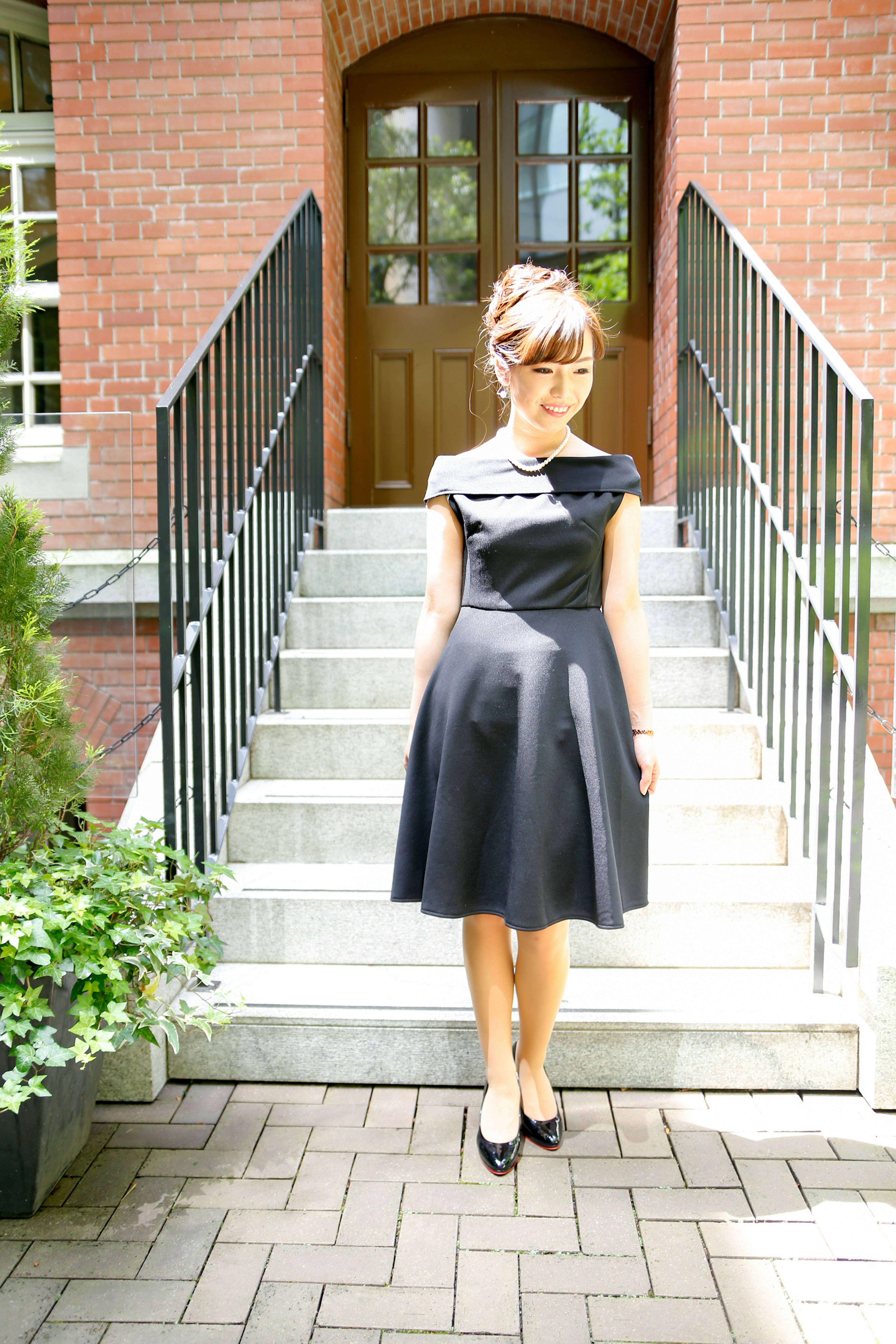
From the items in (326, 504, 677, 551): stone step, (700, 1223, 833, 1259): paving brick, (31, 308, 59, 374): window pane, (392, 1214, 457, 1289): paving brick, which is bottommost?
(700, 1223, 833, 1259): paving brick

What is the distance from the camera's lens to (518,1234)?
176 cm

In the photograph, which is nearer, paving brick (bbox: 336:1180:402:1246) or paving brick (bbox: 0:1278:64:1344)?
paving brick (bbox: 0:1278:64:1344)

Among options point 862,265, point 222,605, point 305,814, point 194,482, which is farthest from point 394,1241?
point 862,265

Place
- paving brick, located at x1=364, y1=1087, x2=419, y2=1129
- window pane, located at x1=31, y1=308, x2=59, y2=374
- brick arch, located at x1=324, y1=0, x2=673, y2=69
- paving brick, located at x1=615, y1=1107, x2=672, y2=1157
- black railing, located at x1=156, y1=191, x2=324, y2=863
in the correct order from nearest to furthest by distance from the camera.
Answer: paving brick, located at x1=615, y1=1107, x2=672, y2=1157 → paving brick, located at x1=364, y1=1087, x2=419, y2=1129 → black railing, located at x1=156, y1=191, x2=324, y2=863 → brick arch, located at x1=324, y1=0, x2=673, y2=69 → window pane, located at x1=31, y1=308, x2=59, y2=374

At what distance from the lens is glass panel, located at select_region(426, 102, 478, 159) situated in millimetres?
4723

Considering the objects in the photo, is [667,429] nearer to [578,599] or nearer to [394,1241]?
[578,599]

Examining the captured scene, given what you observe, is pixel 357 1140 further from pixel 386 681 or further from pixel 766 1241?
pixel 386 681

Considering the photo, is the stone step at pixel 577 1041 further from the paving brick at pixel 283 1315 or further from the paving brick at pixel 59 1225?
the paving brick at pixel 283 1315

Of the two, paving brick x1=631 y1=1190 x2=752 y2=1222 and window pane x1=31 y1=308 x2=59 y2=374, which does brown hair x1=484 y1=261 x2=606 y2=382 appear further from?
window pane x1=31 y1=308 x2=59 y2=374

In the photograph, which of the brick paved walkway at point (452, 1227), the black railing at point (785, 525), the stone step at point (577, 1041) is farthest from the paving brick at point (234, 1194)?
the black railing at point (785, 525)

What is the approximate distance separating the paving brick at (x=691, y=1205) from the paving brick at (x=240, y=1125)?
2.59 ft

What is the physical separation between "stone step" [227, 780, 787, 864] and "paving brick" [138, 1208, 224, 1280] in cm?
104

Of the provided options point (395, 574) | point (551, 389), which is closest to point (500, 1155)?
point (551, 389)

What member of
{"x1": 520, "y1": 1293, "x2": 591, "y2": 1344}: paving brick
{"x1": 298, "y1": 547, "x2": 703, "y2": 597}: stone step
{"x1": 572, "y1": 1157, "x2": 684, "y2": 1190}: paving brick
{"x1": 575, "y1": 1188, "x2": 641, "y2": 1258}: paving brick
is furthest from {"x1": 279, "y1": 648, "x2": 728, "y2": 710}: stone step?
{"x1": 520, "y1": 1293, "x2": 591, "y2": 1344}: paving brick
